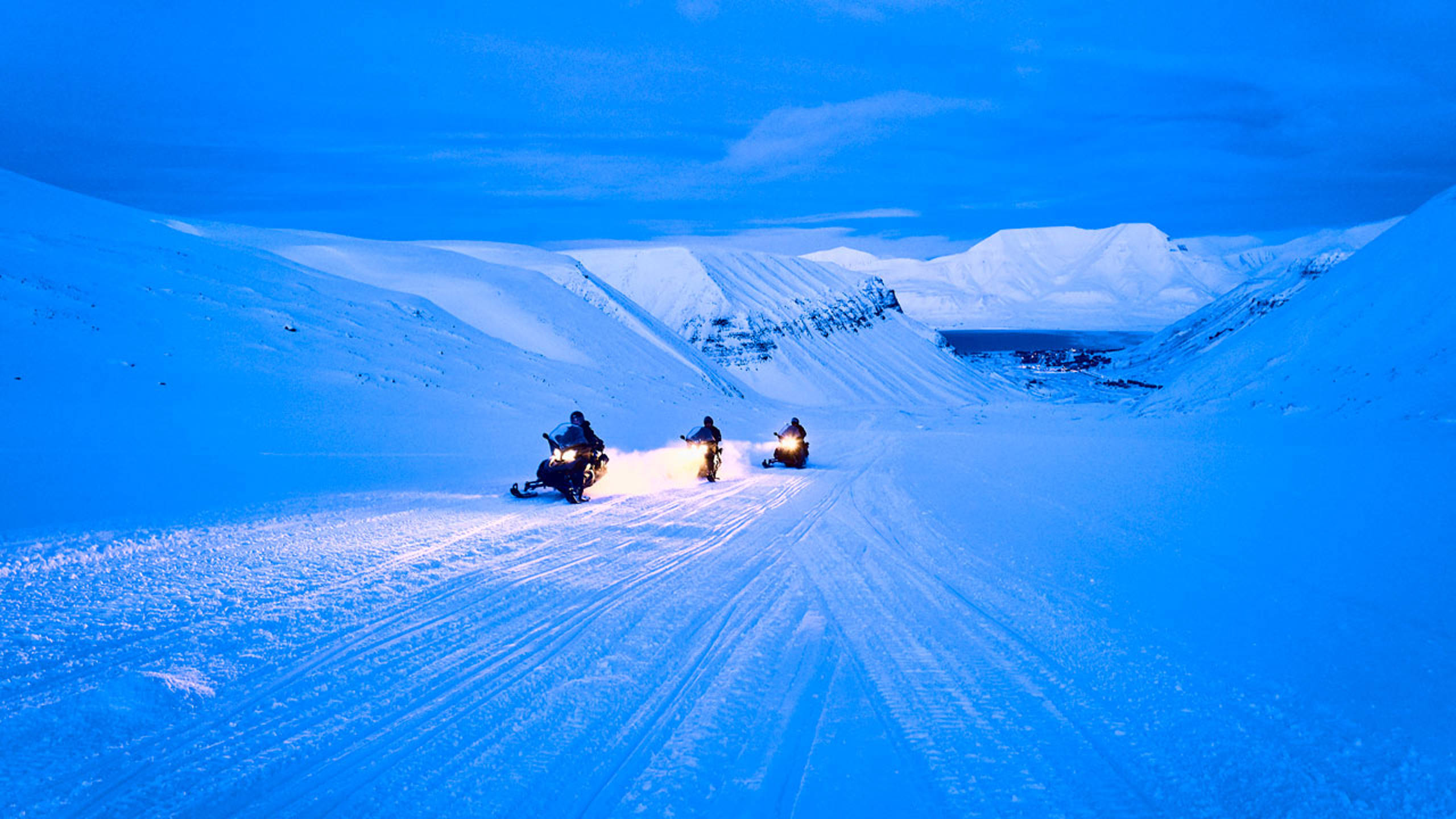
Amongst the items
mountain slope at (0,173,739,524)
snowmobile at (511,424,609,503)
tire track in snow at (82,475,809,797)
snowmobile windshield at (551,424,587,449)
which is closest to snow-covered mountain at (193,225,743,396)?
mountain slope at (0,173,739,524)

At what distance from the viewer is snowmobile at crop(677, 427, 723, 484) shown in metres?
17.6

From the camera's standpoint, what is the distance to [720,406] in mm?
42531

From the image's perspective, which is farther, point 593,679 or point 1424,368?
point 1424,368

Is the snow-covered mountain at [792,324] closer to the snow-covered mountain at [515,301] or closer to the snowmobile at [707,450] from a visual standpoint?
the snow-covered mountain at [515,301]

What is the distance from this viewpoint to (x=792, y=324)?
320 feet

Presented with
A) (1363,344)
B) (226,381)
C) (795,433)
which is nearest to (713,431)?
(795,433)

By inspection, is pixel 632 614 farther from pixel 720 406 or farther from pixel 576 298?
pixel 576 298

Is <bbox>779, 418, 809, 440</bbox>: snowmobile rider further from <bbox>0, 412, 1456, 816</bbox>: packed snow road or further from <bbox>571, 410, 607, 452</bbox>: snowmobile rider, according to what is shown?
<bbox>0, 412, 1456, 816</bbox>: packed snow road

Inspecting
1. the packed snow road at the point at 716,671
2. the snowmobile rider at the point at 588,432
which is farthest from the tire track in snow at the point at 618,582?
the snowmobile rider at the point at 588,432

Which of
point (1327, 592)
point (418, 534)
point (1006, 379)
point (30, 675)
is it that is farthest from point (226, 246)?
point (1006, 379)

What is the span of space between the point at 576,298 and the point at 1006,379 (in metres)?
56.2

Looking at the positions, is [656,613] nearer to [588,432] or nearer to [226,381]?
[588,432]

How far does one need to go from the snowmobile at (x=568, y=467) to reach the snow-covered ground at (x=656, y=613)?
1.21 ft

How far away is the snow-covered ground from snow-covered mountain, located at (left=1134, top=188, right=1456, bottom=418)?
1.69 metres
